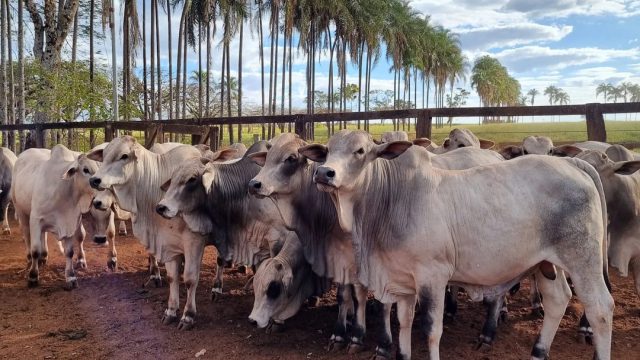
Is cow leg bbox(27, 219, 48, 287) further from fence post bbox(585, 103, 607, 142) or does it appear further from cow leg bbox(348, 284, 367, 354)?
fence post bbox(585, 103, 607, 142)

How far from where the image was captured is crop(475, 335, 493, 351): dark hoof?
4996mm

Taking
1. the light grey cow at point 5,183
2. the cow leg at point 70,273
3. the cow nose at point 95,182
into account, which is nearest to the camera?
the cow nose at point 95,182

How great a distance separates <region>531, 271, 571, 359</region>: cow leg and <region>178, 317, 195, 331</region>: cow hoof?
3.40 metres

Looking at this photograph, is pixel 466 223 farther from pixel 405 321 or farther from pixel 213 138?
pixel 213 138

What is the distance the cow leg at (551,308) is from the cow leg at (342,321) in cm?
168

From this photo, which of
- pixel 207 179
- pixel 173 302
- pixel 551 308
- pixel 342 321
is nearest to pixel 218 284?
pixel 173 302

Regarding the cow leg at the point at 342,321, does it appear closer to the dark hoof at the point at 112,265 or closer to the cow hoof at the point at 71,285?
the cow hoof at the point at 71,285

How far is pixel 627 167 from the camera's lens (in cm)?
491

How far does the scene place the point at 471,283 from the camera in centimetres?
416

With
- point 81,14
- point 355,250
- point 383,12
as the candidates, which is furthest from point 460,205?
point 383,12

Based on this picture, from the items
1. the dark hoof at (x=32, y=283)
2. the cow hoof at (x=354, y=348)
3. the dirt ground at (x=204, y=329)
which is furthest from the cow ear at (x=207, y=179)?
the dark hoof at (x=32, y=283)

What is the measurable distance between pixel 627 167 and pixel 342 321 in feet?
9.76

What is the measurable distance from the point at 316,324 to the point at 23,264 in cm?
571

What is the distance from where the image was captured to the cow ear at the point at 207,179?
18.6 ft
